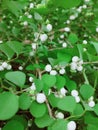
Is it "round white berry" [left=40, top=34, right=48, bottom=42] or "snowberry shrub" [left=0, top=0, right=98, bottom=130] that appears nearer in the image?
"snowberry shrub" [left=0, top=0, right=98, bottom=130]

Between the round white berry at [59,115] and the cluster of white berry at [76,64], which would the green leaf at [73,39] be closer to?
the cluster of white berry at [76,64]

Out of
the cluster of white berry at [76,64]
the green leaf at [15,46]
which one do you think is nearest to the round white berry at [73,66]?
the cluster of white berry at [76,64]

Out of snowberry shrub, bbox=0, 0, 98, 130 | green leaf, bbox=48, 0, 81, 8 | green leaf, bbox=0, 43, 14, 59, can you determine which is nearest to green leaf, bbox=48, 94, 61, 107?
snowberry shrub, bbox=0, 0, 98, 130

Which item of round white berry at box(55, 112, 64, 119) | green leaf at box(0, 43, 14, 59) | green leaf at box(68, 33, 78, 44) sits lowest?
round white berry at box(55, 112, 64, 119)


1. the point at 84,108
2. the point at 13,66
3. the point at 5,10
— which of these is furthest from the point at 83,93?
the point at 5,10

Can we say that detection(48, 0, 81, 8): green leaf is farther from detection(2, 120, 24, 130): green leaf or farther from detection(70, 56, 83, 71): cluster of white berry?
detection(2, 120, 24, 130): green leaf

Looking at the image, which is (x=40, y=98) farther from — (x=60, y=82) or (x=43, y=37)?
(x=43, y=37)
